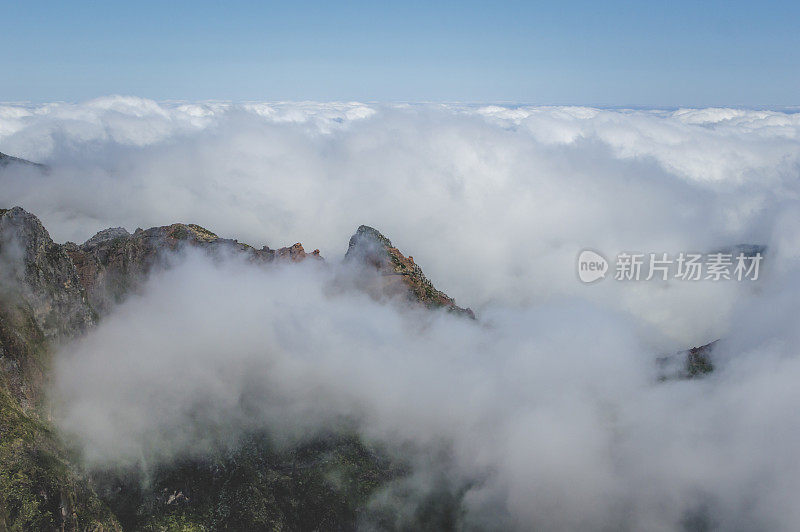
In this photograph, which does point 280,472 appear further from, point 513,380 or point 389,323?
point 513,380

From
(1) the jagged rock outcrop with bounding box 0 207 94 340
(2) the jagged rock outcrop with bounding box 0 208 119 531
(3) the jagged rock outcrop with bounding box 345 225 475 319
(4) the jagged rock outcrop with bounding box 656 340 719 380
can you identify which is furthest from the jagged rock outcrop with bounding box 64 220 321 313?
(4) the jagged rock outcrop with bounding box 656 340 719 380

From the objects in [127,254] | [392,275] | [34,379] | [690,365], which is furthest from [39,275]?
[690,365]

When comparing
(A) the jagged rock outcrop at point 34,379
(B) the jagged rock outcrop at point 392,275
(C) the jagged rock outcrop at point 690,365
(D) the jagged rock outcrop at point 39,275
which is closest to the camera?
(A) the jagged rock outcrop at point 34,379

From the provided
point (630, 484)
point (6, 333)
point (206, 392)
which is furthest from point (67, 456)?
point (630, 484)

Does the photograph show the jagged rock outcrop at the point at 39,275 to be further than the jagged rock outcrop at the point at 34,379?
Yes

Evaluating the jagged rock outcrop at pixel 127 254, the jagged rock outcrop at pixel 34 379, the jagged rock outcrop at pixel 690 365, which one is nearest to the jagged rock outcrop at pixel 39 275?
the jagged rock outcrop at pixel 34 379

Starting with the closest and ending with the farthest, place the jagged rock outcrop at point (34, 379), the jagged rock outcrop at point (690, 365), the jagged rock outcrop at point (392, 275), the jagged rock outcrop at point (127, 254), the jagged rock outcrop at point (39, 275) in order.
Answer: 1. the jagged rock outcrop at point (34, 379)
2. the jagged rock outcrop at point (39, 275)
3. the jagged rock outcrop at point (127, 254)
4. the jagged rock outcrop at point (690, 365)
5. the jagged rock outcrop at point (392, 275)

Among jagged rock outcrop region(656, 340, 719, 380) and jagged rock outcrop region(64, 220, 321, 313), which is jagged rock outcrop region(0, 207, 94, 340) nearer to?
jagged rock outcrop region(64, 220, 321, 313)

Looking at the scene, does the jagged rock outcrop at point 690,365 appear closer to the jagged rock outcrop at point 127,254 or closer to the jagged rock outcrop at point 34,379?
the jagged rock outcrop at point 127,254
